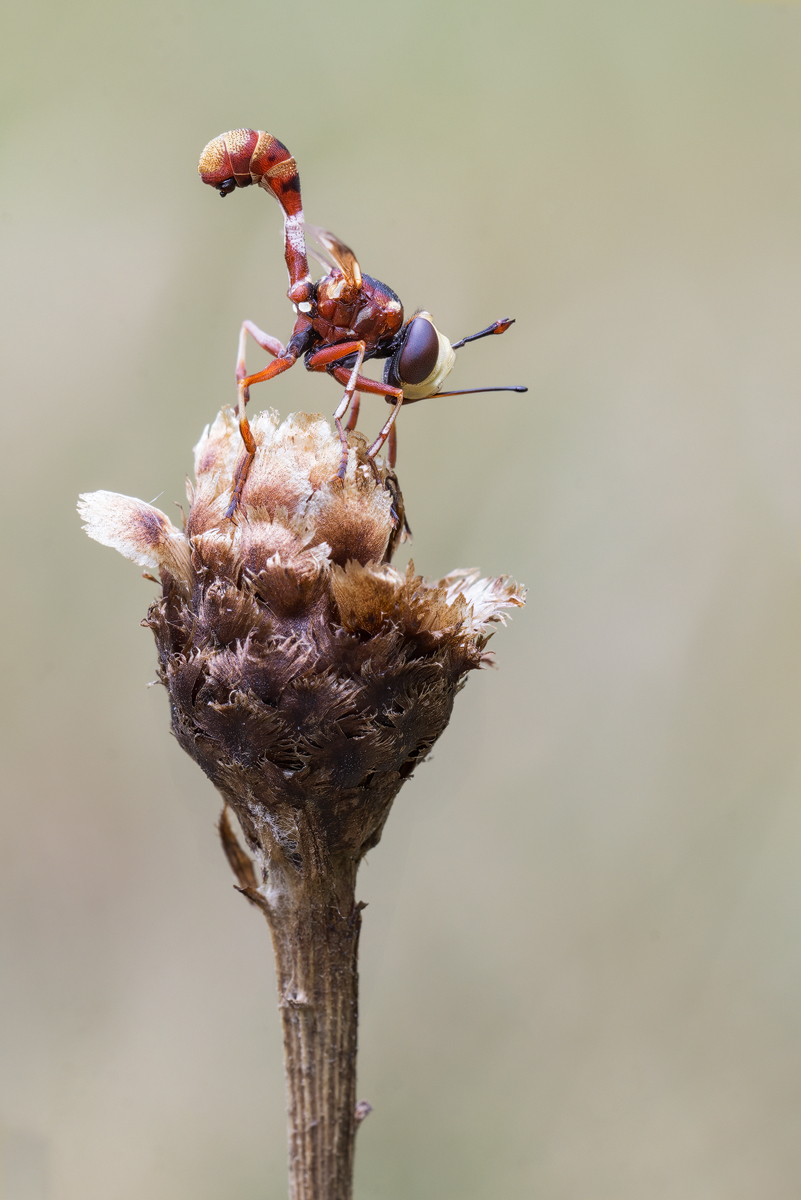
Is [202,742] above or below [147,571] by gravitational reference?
below

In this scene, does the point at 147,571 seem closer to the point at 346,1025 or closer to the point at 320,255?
the point at 320,255

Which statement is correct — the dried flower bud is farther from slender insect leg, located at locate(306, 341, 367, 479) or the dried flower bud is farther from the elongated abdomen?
the elongated abdomen

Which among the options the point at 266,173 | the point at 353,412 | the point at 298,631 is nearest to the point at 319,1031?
the point at 298,631

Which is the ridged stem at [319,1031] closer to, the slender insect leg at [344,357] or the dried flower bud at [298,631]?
the dried flower bud at [298,631]

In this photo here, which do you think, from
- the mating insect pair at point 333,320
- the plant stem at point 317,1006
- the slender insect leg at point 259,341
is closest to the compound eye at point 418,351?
the mating insect pair at point 333,320

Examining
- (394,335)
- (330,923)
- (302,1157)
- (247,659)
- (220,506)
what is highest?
(394,335)

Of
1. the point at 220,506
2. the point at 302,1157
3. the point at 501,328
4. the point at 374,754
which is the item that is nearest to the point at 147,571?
the point at 220,506
